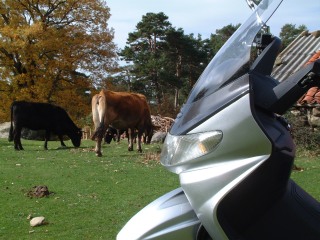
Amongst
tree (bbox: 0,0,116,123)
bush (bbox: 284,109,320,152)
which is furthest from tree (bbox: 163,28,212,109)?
bush (bbox: 284,109,320,152)

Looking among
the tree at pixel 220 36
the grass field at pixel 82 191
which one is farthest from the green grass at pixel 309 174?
the tree at pixel 220 36

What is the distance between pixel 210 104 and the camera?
2.57 metres

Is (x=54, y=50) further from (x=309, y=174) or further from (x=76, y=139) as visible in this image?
(x=309, y=174)

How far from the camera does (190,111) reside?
2.67 metres

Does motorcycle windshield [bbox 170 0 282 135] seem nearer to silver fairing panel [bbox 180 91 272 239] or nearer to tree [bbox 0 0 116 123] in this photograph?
silver fairing panel [bbox 180 91 272 239]

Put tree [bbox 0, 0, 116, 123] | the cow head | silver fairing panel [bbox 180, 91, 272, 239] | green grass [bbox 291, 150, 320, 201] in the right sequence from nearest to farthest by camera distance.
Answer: silver fairing panel [bbox 180, 91, 272, 239], green grass [bbox 291, 150, 320, 201], the cow head, tree [bbox 0, 0, 116, 123]

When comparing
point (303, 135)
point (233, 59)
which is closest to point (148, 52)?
point (303, 135)

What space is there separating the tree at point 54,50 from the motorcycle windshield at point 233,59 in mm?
26235

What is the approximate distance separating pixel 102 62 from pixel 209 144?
95.0 ft

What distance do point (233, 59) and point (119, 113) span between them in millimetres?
11159

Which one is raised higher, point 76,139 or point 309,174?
point 309,174

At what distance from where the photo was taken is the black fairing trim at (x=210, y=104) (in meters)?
2.50

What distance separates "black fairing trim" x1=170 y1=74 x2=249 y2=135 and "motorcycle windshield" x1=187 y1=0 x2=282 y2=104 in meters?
0.06

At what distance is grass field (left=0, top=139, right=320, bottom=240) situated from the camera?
5426mm
